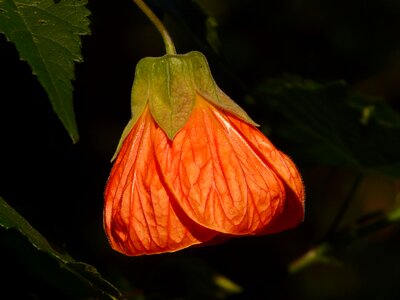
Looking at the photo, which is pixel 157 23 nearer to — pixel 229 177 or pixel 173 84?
pixel 173 84

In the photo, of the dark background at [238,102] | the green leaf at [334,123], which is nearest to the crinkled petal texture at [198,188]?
the dark background at [238,102]

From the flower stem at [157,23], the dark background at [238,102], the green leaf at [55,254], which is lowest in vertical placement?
the dark background at [238,102]

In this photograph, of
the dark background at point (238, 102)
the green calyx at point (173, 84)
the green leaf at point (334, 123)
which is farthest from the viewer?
the green leaf at point (334, 123)

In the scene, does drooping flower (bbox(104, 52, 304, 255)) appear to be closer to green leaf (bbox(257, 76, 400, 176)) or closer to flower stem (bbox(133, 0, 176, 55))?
flower stem (bbox(133, 0, 176, 55))

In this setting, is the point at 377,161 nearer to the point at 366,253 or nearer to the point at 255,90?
the point at 255,90

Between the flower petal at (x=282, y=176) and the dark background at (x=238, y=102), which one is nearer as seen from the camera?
the flower petal at (x=282, y=176)

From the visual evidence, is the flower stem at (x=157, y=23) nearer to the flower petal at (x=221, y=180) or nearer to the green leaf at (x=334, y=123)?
the flower petal at (x=221, y=180)

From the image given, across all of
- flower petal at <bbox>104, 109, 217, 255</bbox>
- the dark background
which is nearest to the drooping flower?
flower petal at <bbox>104, 109, 217, 255</bbox>
